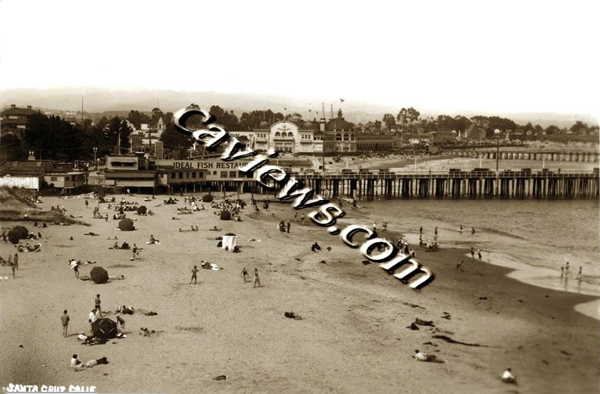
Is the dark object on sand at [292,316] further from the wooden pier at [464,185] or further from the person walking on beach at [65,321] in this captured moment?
the wooden pier at [464,185]

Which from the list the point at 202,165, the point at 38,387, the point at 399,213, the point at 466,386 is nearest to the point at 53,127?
the point at 202,165

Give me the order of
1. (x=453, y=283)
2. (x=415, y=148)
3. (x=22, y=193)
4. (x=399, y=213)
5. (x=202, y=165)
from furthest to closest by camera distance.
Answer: (x=415, y=148) < (x=202, y=165) < (x=399, y=213) < (x=22, y=193) < (x=453, y=283)

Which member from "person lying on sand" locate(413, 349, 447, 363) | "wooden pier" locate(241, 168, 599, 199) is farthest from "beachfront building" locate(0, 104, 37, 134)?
"person lying on sand" locate(413, 349, 447, 363)

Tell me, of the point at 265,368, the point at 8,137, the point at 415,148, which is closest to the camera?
the point at 265,368

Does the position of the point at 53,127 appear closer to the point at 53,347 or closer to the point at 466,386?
the point at 53,347

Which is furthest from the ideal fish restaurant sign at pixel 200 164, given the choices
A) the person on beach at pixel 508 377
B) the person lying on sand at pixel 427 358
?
the person on beach at pixel 508 377

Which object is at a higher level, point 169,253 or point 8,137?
point 8,137

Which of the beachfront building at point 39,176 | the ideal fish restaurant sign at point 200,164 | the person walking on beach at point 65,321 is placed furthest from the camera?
the ideal fish restaurant sign at point 200,164
